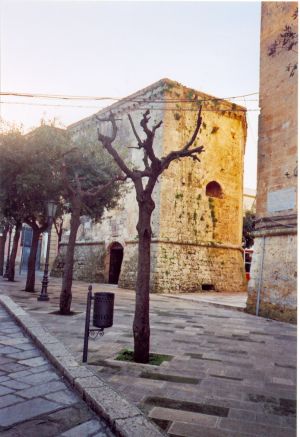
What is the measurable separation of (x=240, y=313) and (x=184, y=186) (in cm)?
824

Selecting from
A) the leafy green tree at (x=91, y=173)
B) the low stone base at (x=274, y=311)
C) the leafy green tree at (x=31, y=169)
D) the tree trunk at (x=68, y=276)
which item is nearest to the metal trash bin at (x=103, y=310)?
the tree trunk at (x=68, y=276)

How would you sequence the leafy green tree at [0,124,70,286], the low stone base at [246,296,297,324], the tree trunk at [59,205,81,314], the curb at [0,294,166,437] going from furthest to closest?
the leafy green tree at [0,124,70,286], the low stone base at [246,296,297,324], the tree trunk at [59,205,81,314], the curb at [0,294,166,437]

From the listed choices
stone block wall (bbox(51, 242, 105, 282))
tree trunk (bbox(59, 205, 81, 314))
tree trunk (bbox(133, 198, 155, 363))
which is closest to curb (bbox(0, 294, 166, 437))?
tree trunk (bbox(133, 198, 155, 363))

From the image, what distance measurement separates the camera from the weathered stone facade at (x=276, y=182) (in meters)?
9.52

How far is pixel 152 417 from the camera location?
3.09 meters

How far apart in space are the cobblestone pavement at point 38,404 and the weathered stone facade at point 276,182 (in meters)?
6.72

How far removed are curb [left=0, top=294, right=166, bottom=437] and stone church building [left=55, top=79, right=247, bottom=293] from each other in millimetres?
11350

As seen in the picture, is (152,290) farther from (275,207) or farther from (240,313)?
(275,207)

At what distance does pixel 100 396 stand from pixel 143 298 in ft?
5.55

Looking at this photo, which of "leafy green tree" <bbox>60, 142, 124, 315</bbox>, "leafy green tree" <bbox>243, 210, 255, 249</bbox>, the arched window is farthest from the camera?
"leafy green tree" <bbox>243, 210, 255, 249</bbox>

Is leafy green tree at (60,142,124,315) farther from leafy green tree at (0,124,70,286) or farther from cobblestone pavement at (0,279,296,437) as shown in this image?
cobblestone pavement at (0,279,296,437)

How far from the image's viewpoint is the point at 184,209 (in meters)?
17.5

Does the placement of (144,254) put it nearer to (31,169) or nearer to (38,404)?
(38,404)

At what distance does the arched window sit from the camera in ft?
63.3
